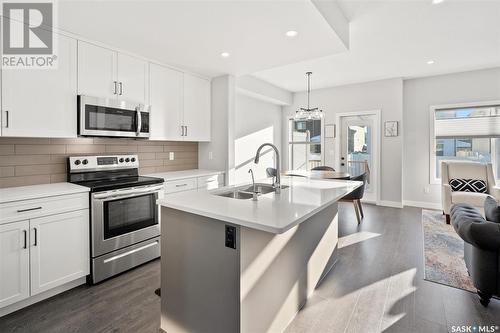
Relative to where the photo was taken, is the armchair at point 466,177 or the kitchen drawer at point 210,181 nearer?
the kitchen drawer at point 210,181

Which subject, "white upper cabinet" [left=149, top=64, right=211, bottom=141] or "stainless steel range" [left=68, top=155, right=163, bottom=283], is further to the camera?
"white upper cabinet" [left=149, top=64, right=211, bottom=141]

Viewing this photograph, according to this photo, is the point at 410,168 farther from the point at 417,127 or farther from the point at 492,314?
the point at 492,314

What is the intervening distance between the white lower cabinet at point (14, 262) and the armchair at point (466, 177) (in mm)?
5450

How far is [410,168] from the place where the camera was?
5.54m

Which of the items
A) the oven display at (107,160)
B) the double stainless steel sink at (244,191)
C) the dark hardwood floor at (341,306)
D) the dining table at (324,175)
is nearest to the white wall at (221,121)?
the dining table at (324,175)

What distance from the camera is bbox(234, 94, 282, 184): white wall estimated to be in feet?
17.8

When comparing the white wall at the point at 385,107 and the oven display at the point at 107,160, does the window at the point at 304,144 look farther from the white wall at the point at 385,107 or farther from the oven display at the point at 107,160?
the oven display at the point at 107,160

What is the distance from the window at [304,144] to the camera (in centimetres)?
652

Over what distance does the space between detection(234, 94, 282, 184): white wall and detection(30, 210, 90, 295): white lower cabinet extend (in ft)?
9.39

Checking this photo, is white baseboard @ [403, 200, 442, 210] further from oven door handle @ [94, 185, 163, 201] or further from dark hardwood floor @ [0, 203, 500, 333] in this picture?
oven door handle @ [94, 185, 163, 201]

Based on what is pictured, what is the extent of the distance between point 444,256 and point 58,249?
398cm

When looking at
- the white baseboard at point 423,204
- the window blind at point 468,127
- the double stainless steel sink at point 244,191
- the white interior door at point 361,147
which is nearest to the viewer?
the double stainless steel sink at point 244,191

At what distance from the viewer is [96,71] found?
8.98 feet

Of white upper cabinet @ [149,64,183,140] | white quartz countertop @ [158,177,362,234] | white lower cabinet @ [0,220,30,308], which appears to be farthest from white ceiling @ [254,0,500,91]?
white lower cabinet @ [0,220,30,308]
